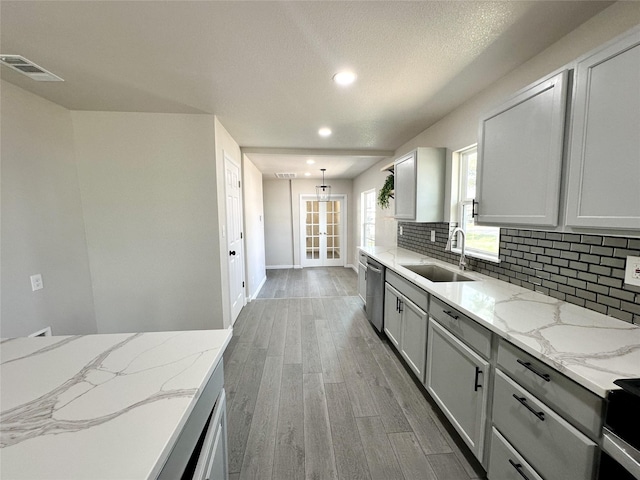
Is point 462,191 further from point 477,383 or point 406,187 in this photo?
point 477,383

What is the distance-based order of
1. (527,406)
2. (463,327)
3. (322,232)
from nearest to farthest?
1. (527,406)
2. (463,327)
3. (322,232)

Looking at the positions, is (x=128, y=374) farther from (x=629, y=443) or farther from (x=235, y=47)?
(x=235, y=47)

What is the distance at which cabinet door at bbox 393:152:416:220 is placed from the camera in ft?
9.30

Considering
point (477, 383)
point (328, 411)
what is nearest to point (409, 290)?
point (477, 383)

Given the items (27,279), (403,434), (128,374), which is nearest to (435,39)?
(128,374)

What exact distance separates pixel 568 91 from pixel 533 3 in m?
0.52

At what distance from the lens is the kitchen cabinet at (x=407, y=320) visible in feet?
6.59

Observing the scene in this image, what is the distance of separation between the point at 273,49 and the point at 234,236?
2.43 m

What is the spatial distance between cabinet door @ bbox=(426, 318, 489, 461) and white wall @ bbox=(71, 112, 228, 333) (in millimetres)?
2175

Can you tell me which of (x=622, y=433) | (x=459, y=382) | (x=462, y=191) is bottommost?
(x=459, y=382)

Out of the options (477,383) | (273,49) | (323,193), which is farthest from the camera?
(323,193)

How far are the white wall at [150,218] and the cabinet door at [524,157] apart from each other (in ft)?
8.07

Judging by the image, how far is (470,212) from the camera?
8.27 feet

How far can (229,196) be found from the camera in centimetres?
333
